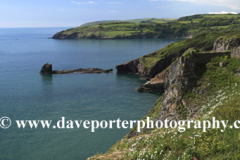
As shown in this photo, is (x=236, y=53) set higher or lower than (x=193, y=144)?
Result: higher

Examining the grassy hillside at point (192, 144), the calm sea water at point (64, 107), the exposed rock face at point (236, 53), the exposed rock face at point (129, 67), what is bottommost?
the calm sea water at point (64, 107)

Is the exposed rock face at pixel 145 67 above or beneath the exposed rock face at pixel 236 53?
beneath

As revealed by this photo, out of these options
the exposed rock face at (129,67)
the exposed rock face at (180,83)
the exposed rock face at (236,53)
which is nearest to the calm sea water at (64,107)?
the exposed rock face at (129,67)

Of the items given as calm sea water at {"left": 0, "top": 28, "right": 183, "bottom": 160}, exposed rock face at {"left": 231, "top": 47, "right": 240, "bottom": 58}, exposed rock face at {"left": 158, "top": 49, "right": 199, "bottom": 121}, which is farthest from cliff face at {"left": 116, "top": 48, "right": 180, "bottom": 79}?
exposed rock face at {"left": 231, "top": 47, "right": 240, "bottom": 58}

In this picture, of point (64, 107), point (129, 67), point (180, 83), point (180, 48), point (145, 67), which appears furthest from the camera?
point (180, 48)

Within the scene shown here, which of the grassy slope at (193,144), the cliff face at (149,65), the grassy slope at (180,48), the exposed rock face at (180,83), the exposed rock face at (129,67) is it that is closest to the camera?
the grassy slope at (193,144)

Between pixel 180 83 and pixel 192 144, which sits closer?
pixel 192 144

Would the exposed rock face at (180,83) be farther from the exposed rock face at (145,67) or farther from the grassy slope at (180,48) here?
the grassy slope at (180,48)

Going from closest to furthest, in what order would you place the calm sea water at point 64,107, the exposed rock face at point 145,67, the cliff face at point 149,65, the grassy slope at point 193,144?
the grassy slope at point 193,144
the calm sea water at point 64,107
the exposed rock face at point 145,67
the cliff face at point 149,65

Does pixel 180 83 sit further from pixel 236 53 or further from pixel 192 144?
pixel 192 144

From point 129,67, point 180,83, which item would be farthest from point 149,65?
point 180,83

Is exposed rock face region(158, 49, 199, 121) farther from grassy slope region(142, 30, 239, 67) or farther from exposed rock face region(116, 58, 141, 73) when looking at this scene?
exposed rock face region(116, 58, 141, 73)

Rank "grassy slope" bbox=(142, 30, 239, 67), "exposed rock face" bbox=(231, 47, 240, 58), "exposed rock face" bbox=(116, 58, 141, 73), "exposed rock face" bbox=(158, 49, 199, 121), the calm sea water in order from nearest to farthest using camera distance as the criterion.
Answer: "exposed rock face" bbox=(158, 49, 199, 121) → "exposed rock face" bbox=(231, 47, 240, 58) → the calm sea water → "grassy slope" bbox=(142, 30, 239, 67) → "exposed rock face" bbox=(116, 58, 141, 73)

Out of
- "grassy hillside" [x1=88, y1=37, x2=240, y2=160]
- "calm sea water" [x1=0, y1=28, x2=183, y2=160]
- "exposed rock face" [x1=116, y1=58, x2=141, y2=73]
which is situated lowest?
"calm sea water" [x1=0, y1=28, x2=183, y2=160]
